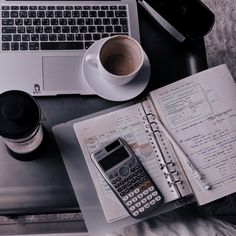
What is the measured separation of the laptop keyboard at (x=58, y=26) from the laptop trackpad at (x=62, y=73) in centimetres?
2

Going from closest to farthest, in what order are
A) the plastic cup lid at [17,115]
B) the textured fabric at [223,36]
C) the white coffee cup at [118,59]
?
the plastic cup lid at [17,115] → the white coffee cup at [118,59] → the textured fabric at [223,36]

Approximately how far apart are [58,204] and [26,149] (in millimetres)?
109

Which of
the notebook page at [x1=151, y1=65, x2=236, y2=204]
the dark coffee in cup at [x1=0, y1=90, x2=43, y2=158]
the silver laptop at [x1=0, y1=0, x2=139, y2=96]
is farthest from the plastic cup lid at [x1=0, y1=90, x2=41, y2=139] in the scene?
the notebook page at [x1=151, y1=65, x2=236, y2=204]

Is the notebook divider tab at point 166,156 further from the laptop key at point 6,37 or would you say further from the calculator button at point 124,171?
the laptop key at point 6,37

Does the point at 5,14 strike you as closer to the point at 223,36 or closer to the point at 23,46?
the point at 23,46

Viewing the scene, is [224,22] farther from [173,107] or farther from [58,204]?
[58,204]

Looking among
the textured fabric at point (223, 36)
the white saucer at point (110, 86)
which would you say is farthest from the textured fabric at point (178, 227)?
the textured fabric at point (223, 36)

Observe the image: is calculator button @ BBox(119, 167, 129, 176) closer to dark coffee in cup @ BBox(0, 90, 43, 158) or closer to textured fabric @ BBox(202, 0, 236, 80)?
dark coffee in cup @ BBox(0, 90, 43, 158)

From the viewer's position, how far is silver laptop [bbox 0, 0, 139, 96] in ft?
2.29

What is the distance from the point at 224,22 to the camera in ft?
3.68

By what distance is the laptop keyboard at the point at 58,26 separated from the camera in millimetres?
704

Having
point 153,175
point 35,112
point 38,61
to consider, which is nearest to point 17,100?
point 35,112

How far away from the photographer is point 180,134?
0.69m

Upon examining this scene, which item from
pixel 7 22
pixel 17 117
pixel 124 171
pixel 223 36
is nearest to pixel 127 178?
pixel 124 171
